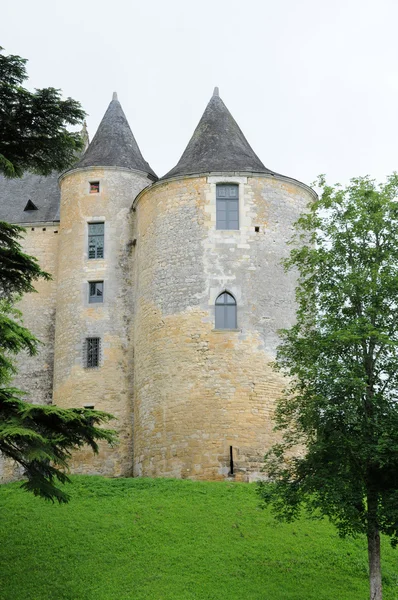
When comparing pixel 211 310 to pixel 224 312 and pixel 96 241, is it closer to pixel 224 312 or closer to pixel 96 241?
pixel 224 312

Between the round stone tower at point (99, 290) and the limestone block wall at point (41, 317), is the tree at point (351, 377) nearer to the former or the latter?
the round stone tower at point (99, 290)

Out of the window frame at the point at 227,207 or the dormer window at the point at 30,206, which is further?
the dormer window at the point at 30,206

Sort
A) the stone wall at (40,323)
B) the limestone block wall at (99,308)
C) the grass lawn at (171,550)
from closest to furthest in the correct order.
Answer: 1. the grass lawn at (171,550)
2. the limestone block wall at (99,308)
3. the stone wall at (40,323)

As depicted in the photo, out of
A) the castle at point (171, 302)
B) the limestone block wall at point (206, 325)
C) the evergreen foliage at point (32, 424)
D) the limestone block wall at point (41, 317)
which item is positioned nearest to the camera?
the evergreen foliage at point (32, 424)

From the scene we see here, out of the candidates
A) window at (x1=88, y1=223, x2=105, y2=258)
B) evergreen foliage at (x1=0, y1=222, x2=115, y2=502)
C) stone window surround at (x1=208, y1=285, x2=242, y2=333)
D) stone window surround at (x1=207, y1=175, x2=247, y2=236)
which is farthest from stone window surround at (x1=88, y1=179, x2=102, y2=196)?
evergreen foliage at (x1=0, y1=222, x2=115, y2=502)

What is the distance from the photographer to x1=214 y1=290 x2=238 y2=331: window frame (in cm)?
2870

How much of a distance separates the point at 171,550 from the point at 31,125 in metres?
9.70

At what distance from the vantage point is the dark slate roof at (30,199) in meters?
35.7

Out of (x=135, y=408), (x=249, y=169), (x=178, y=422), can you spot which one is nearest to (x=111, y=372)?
(x=135, y=408)

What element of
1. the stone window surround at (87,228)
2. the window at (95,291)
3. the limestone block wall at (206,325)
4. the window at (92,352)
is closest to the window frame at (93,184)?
the stone window surround at (87,228)

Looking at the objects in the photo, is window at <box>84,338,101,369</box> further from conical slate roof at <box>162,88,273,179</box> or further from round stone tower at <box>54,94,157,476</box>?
conical slate roof at <box>162,88,273,179</box>

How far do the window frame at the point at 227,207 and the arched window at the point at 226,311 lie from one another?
226cm

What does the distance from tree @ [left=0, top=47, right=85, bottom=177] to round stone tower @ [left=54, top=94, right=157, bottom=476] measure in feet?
41.3

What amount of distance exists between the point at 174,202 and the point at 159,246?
58.9 inches
